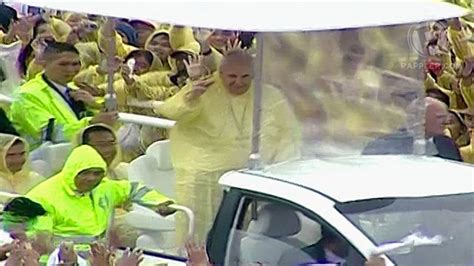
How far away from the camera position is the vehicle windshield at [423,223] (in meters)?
4.15

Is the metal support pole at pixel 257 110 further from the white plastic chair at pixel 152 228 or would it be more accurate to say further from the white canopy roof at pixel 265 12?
the white plastic chair at pixel 152 228

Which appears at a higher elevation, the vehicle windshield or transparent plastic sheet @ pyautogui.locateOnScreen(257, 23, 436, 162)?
transparent plastic sheet @ pyautogui.locateOnScreen(257, 23, 436, 162)

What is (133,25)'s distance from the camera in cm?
702

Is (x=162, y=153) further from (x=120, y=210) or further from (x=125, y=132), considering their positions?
(x=120, y=210)

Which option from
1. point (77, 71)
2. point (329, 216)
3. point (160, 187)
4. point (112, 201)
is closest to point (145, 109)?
point (77, 71)

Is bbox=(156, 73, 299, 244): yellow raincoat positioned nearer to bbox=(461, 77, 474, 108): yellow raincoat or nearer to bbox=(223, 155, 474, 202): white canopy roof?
bbox=(223, 155, 474, 202): white canopy roof

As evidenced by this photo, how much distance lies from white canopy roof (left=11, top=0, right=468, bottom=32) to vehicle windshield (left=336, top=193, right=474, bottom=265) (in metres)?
0.71

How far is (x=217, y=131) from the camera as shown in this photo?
17.1ft

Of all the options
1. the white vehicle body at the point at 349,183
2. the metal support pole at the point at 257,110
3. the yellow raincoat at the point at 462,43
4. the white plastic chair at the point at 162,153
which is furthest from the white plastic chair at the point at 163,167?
the yellow raincoat at the point at 462,43

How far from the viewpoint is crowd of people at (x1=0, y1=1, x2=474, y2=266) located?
494 cm

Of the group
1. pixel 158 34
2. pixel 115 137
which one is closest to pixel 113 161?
pixel 115 137

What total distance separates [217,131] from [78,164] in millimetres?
590

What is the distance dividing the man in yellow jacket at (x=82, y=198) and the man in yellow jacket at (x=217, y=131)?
17cm

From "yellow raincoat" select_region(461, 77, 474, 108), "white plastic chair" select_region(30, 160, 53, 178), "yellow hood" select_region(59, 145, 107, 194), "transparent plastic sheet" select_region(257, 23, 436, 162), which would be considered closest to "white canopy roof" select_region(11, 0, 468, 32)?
"transparent plastic sheet" select_region(257, 23, 436, 162)
